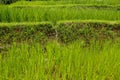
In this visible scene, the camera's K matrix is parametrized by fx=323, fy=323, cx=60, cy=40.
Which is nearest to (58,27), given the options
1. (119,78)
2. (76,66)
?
(76,66)

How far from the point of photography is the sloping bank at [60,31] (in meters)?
5.12

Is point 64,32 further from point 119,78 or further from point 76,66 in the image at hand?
point 119,78

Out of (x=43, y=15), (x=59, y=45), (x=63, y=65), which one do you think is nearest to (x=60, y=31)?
(x=59, y=45)

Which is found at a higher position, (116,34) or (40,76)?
(40,76)

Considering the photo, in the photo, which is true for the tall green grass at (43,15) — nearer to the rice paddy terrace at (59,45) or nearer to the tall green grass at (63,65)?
the rice paddy terrace at (59,45)

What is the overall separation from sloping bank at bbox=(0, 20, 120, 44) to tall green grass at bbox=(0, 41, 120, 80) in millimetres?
1188

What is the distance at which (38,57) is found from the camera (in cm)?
356

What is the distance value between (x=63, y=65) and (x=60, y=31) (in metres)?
2.01

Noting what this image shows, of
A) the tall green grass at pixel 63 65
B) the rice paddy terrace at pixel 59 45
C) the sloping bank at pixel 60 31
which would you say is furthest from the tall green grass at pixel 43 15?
the tall green grass at pixel 63 65

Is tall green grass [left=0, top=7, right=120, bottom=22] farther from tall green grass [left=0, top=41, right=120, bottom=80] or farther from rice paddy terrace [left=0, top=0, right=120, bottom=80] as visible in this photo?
tall green grass [left=0, top=41, right=120, bottom=80]

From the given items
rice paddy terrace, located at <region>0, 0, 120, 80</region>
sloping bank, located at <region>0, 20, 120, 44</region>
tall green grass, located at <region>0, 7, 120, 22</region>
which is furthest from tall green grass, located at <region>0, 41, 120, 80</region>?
tall green grass, located at <region>0, 7, 120, 22</region>

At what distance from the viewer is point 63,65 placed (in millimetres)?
3328

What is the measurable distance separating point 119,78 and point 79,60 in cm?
55

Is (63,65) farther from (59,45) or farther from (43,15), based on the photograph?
(43,15)
